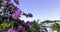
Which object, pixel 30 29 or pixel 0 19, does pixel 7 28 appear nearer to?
pixel 0 19

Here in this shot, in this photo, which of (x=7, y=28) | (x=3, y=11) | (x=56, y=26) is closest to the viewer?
(x=7, y=28)

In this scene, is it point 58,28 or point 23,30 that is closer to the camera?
point 23,30

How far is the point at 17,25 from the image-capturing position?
2613 millimetres

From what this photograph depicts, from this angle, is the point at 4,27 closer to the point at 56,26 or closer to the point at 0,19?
the point at 0,19

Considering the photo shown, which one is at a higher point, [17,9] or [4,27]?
[17,9]

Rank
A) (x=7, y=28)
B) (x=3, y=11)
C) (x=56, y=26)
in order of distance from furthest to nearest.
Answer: (x=56, y=26) < (x=3, y=11) < (x=7, y=28)

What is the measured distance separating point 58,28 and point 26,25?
43.3ft

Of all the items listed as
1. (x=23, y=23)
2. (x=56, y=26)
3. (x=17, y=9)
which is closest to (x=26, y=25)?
(x=23, y=23)

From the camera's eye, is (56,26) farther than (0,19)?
Yes

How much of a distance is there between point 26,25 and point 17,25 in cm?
19

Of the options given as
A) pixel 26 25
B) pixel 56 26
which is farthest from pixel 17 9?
pixel 56 26

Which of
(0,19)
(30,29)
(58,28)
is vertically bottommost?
(58,28)

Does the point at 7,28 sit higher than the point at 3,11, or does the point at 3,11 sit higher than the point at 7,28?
the point at 3,11

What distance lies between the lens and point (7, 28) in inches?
99.0
